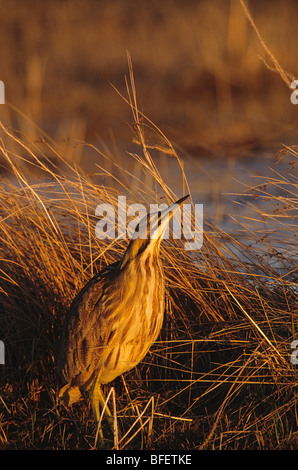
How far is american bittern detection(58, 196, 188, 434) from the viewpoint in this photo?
232 cm

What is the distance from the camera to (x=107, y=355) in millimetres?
2365

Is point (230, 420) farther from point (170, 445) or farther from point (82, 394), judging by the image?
point (82, 394)

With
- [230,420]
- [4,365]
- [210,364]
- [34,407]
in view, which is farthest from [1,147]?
[230,420]

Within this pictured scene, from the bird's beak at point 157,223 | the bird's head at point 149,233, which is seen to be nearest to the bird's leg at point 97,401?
the bird's head at point 149,233

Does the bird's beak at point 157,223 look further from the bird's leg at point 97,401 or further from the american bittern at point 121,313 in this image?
the bird's leg at point 97,401

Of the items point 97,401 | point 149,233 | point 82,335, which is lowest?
point 97,401

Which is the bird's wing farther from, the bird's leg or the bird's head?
the bird's head

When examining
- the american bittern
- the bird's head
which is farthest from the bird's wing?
the bird's head

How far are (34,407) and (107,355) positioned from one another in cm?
51

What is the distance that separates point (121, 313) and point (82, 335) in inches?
7.5

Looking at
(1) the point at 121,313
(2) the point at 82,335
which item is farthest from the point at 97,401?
(1) the point at 121,313

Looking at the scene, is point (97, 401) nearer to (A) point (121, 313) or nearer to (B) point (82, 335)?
(B) point (82, 335)

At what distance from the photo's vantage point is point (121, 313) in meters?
2.33

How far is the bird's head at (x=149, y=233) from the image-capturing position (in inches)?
88.5
